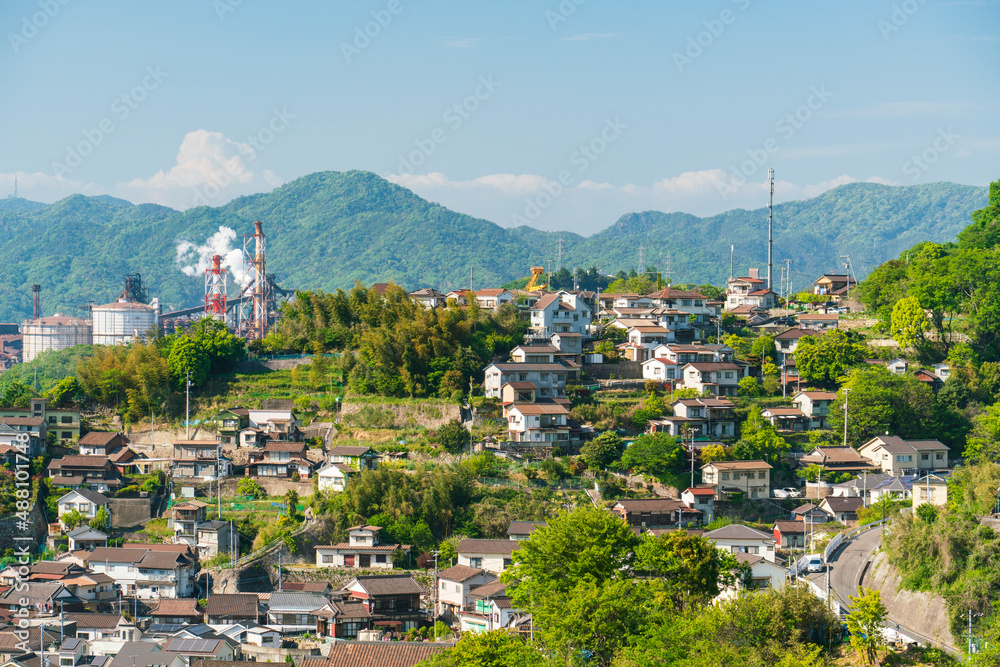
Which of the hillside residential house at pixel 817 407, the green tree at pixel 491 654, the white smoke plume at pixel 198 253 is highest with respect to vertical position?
the white smoke plume at pixel 198 253

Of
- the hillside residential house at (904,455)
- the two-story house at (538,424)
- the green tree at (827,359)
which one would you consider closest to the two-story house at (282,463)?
the two-story house at (538,424)

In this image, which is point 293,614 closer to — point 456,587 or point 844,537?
point 456,587

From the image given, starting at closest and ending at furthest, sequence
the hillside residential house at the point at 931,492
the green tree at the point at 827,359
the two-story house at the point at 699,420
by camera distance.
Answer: the hillside residential house at the point at 931,492 → the two-story house at the point at 699,420 → the green tree at the point at 827,359

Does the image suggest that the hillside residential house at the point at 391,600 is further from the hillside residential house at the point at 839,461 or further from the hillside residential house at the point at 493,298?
the hillside residential house at the point at 493,298

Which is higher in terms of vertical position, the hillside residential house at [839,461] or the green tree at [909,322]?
the green tree at [909,322]

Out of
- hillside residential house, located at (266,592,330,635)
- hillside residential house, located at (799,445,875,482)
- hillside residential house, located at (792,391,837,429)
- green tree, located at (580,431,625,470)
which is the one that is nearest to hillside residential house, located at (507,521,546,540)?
green tree, located at (580,431,625,470)

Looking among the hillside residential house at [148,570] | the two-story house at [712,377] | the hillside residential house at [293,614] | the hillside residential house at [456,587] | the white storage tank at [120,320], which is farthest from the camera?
the white storage tank at [120,320]

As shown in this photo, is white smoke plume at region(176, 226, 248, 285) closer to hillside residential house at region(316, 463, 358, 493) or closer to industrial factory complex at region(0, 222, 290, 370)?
industrial factory complex at region(0, 222, 290, 370)
